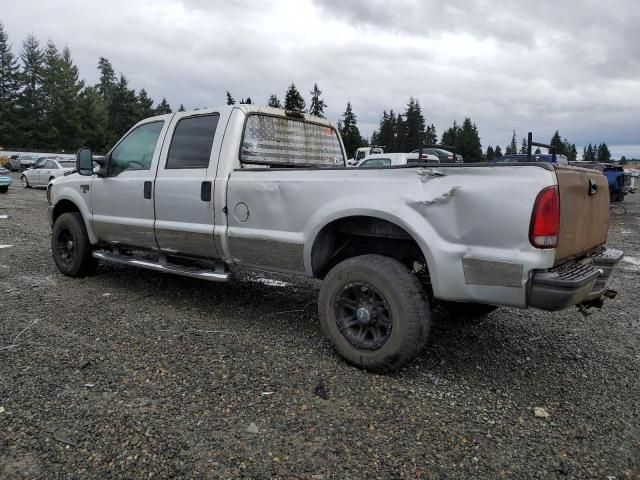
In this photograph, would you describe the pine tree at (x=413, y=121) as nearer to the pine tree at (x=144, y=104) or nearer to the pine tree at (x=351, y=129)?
the pine tree at (x=351, y=129)

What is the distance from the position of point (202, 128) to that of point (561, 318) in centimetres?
393

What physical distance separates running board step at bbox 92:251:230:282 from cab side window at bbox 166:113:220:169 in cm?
97

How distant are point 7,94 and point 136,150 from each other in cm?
6874

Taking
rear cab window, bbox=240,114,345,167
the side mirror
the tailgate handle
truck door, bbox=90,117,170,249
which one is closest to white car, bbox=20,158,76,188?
the side mirror

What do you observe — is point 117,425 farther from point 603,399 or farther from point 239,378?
point 603,399

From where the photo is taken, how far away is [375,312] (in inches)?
136

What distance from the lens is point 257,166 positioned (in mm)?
4676

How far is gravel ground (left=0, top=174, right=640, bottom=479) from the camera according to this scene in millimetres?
2467

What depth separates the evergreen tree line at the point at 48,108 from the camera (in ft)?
188

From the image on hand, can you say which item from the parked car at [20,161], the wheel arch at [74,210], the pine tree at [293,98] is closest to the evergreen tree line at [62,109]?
the pine tree at [293,98]

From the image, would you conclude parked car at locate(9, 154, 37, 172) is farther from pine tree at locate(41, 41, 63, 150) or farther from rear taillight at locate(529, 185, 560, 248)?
rear taillight at locate(529, 185, 560, 248)

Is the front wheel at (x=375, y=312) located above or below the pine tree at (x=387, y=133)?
below

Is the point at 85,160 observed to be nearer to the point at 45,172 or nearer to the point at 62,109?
the point at 45,172

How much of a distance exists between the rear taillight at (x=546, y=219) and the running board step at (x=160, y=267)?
260cm
